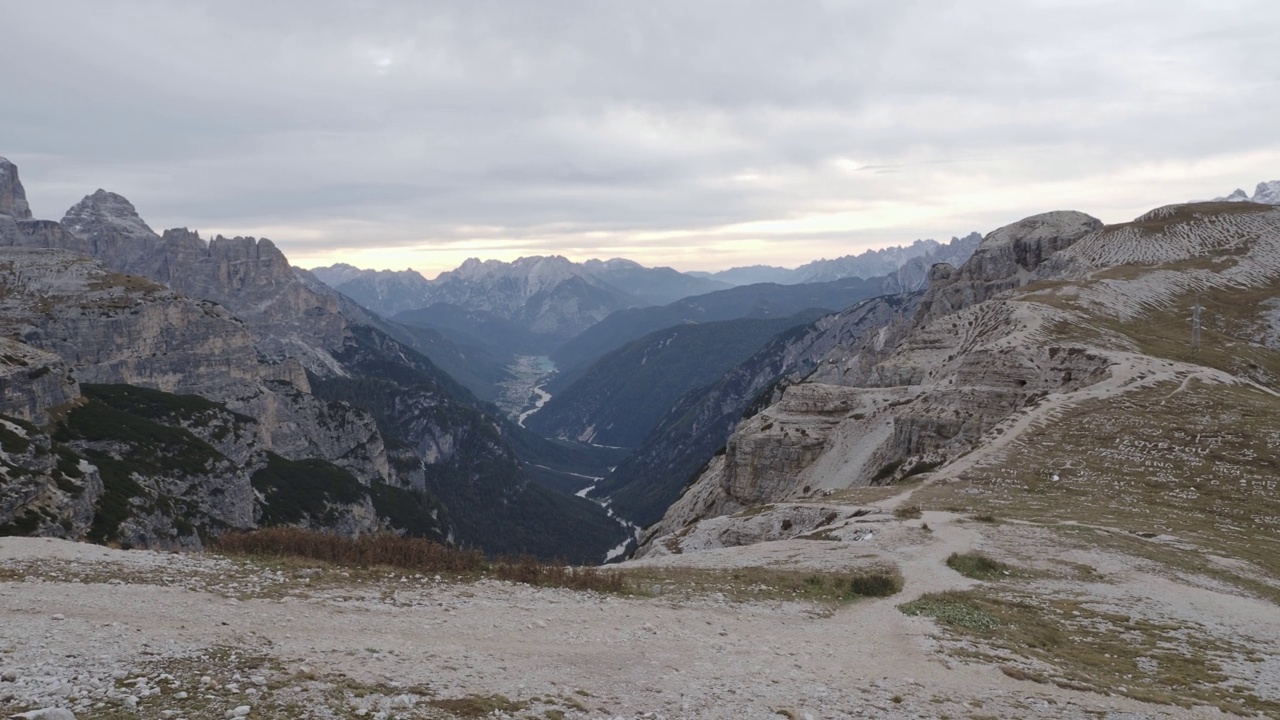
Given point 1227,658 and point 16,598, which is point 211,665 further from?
point 1227,658

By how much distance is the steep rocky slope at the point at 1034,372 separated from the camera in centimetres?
6131

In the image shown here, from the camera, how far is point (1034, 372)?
68625 mm

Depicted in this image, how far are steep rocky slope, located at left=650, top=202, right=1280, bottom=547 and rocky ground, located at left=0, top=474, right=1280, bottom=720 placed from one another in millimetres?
28077

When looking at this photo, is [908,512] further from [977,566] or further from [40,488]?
[40,488]

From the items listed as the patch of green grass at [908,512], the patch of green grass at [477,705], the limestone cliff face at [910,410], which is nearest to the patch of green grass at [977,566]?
the patch of green grass at [908,512]

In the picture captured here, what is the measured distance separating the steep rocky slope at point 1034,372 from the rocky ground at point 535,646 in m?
28.1

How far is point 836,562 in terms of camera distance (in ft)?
99.9

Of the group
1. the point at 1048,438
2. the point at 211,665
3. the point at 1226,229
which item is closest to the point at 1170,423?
the point at 1048,438

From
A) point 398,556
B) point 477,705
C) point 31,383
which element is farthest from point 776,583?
point 31,383

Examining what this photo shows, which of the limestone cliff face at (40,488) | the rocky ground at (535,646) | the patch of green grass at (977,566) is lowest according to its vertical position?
the limestone cliff face at (40,488)

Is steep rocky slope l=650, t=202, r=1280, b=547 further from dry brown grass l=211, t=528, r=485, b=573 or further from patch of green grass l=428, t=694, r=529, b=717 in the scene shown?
patch of green grass l=428, t=694, r=529, b=717

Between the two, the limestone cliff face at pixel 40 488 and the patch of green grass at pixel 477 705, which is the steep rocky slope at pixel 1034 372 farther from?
the limestone cliff face at pixel 40 488

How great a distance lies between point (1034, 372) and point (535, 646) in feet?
A: 215

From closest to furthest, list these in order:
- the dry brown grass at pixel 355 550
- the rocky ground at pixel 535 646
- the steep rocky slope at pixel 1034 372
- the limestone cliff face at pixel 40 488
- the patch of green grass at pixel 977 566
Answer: the rocky ground at pixel 535 646 → the dry brown grass at pixel 355 550 → the patch of green grass at pixel 977 566 → the steep rocky slope at pixel 1034 372 → the limestone cliff face at pixel 40 488
